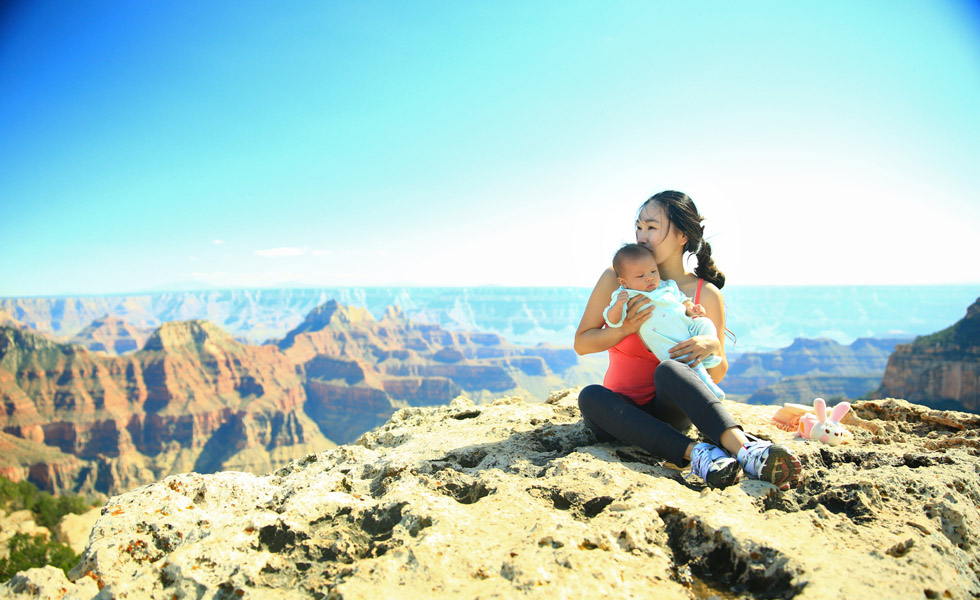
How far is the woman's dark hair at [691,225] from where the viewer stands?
12.1ft

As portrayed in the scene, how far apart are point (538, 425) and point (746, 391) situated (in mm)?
139878

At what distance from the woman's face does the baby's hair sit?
17 centimetres

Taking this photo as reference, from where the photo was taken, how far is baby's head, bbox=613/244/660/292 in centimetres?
346

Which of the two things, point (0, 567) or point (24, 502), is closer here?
point (0, 567)

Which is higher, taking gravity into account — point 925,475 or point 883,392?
point 925,475

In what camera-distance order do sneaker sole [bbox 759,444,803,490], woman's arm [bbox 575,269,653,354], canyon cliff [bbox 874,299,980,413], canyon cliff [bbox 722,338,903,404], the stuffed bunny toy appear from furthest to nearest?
canyon cliff [bbox 722,338,903,404] < canyon cliff [bbox 874,299,980,413] < the stuffed bunny toy < woman's arm [bbox 575,269,653,354] < sneaker sole [bbox 759,444,803,490]

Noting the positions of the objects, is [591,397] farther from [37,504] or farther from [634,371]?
[37,504]

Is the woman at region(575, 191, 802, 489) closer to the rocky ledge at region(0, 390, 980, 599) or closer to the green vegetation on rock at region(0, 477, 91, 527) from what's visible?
the rocky ledge at region(0, 390, 980, 599)

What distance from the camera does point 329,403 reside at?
115 metres

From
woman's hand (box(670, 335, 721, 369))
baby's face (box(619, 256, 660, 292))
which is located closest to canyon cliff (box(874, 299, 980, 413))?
woman's hand (box(670, 335, 721, 369))

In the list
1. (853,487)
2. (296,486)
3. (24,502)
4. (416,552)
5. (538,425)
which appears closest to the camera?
(416,552)

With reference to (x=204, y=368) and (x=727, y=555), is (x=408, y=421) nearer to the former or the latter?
(x=727, y=555)

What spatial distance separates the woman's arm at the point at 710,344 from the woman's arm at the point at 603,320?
1.16 feet

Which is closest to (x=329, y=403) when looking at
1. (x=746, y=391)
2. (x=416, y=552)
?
(x=746, y=391)
